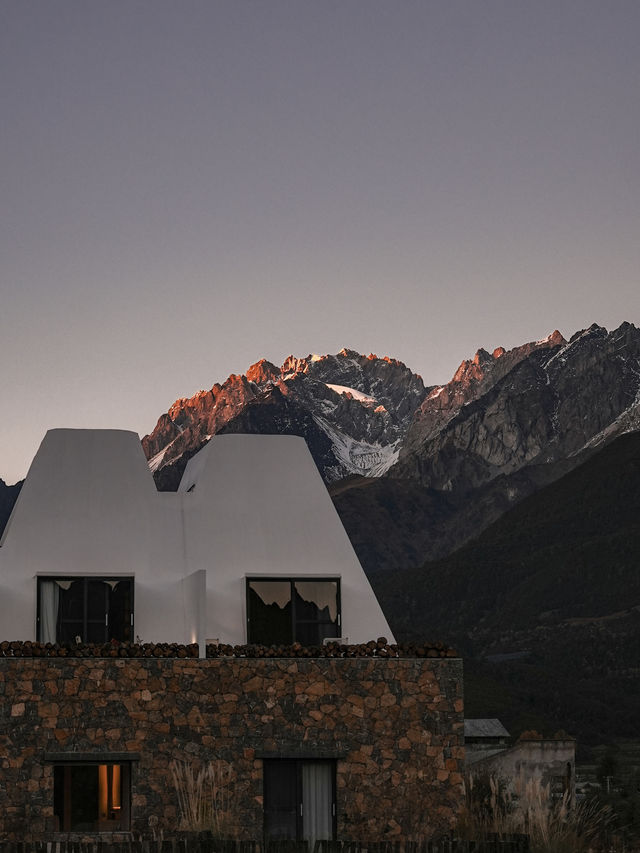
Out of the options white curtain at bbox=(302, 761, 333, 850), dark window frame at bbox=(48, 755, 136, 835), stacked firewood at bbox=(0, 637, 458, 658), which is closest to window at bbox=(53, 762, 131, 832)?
dark window frame at bbox=(48, 755, 136, 835)

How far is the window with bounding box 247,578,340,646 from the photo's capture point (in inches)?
984

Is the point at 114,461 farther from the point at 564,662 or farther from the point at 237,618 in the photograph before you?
the point at 564,662

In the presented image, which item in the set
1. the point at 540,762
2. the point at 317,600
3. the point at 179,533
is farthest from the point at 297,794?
the point at 540,762

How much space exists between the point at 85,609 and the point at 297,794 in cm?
583

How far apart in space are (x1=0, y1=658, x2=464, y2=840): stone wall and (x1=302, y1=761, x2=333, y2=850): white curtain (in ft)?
0.74

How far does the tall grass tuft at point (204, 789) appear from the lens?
20.4 m

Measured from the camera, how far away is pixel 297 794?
845 inches

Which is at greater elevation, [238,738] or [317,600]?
[317,600]

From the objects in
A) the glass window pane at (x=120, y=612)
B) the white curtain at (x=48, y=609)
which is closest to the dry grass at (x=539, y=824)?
the glass window pane at (x=120, y=612)

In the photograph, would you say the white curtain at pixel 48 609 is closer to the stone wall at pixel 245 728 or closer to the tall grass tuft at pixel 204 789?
the stone wall at pixel 245 728

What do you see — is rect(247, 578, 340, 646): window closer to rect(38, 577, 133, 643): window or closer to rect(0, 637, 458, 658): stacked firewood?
rect(38, 577, 133, 643): window

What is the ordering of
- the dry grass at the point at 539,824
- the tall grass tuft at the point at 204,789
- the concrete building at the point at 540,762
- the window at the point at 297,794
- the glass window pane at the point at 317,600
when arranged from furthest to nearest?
the concrete building at the point at 540,762 → the glass window pane at the point at 317,600 → the window at the point at 297,794 → the tall grass tuft at the point at 204,789 → the dry grass at the point at 539,824

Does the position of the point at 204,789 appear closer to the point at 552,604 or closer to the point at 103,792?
the point at 103,792

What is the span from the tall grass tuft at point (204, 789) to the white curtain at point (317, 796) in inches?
49.2
